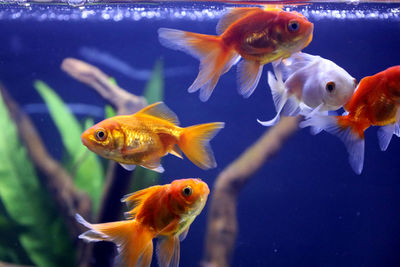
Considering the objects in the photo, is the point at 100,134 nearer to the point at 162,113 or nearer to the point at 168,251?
the point at 162,113

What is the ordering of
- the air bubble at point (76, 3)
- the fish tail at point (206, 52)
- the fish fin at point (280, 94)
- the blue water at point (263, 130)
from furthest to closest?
the blue water at point (263, 130) → the air bubble at point (76, 3) → the fish fin at point (280, 94) → the fish tail at point (206, 52)

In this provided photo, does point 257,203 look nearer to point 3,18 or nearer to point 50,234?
point 50,234

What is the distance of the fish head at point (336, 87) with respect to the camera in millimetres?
1148

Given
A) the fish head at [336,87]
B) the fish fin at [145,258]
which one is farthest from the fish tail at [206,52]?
the fish fin at [145,258]

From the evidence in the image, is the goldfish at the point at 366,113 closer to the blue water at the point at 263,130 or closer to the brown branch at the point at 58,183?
the brown branch at the point at 58,183

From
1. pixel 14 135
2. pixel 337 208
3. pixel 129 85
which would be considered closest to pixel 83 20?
pixel 129 85

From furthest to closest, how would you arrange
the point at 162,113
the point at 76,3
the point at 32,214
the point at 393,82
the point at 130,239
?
1. the point at 76,3
2. the point at 32,214
3. the point at 162,113
4. the point at 130,239
5. the point at 393,82

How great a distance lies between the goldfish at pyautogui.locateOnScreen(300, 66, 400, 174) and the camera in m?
1.12

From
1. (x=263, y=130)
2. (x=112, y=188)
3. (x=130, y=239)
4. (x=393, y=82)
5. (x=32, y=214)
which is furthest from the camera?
(x=263, y=130)

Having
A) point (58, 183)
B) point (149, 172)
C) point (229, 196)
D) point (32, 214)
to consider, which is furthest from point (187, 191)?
point (32, 214)

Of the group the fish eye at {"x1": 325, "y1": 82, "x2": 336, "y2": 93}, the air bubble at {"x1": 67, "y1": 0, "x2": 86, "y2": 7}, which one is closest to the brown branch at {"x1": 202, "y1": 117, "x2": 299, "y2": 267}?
the fish eye at {"x1": 325, "y1": 82, "x2": 336, "y2": 93}

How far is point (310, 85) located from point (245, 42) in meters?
0.31

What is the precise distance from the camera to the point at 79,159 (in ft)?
10.6

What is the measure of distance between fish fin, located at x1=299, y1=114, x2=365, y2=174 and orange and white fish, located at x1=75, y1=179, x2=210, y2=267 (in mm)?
500
